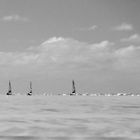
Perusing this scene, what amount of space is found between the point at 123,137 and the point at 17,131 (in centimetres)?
587

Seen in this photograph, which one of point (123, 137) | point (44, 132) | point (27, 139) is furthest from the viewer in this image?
point (44, 132)

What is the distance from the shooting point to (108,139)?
14.5m

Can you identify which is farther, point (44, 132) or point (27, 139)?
point (44, 132)

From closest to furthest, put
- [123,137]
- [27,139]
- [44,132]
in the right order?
[27,139] < [123,137] < [44,132]

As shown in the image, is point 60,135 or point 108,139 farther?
point 60,135

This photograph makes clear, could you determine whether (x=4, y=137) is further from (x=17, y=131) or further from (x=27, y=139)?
(x=17, y=131)

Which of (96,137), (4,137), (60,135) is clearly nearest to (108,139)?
(96,137)

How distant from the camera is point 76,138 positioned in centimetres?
1478

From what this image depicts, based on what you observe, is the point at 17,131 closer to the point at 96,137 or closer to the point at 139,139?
the point at 96,137

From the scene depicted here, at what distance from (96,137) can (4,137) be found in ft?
14.1

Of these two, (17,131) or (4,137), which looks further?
(17,131)

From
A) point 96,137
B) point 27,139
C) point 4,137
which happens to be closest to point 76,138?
point 96,137

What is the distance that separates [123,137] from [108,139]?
1.12 m

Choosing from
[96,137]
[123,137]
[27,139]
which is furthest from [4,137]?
[123,137]
